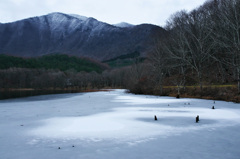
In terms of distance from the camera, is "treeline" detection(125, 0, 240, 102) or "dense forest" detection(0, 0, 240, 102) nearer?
"dense forest" detection(0, 0, 240, 102)

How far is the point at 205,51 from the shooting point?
118ft

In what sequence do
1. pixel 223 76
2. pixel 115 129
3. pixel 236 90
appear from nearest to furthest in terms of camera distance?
pixel 115 129, pixel 236 90, pixel 223 76

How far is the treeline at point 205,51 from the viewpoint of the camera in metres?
27.0

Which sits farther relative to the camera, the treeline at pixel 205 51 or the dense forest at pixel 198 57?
the treeline at pixel 205 51

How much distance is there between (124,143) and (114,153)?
1.03m

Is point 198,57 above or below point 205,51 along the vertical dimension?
below

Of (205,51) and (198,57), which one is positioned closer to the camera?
(198,57)

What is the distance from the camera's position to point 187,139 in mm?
6852

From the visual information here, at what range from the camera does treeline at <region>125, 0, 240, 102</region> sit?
88.7 ft

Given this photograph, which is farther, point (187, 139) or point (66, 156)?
point (187, 139)

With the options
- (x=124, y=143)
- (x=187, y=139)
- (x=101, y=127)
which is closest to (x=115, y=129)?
(x=101, y=127)

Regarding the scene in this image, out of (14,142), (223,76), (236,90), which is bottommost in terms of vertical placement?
(14,142)

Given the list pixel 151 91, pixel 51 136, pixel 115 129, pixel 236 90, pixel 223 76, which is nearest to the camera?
pixel 51 136

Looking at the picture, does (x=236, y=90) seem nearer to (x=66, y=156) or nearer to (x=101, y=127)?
(x=101, y=127)
